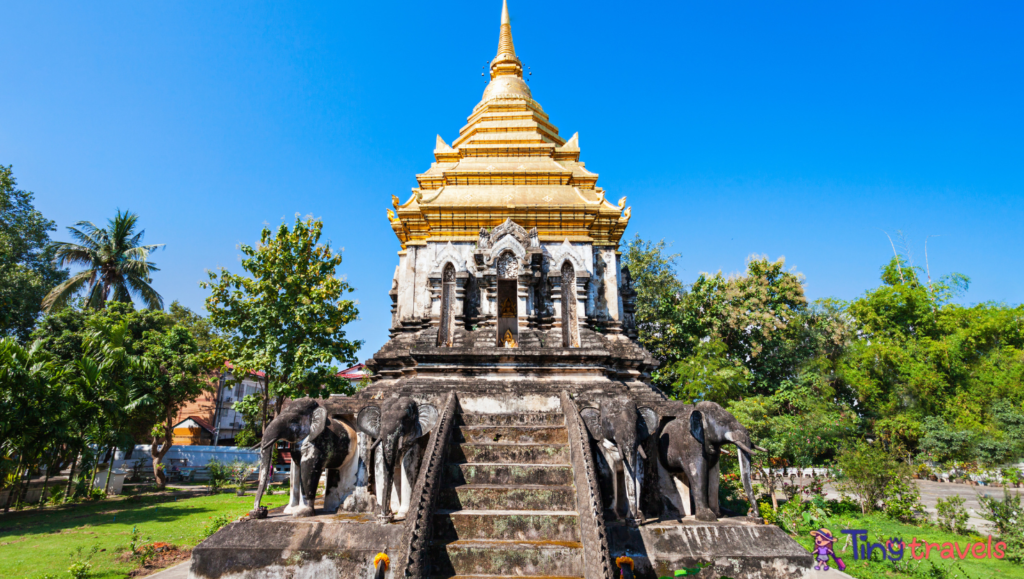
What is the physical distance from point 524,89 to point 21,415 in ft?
57.4

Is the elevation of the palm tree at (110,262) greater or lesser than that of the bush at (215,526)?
greater

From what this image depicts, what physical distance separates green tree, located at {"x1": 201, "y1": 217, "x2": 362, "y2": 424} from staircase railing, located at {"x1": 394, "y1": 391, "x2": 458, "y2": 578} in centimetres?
1462

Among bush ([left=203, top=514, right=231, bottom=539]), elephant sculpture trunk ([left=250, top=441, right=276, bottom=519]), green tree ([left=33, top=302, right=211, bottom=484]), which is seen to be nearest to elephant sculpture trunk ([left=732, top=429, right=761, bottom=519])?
elephant sculpture trunk ([left=250, top=441, right=276, bottom=519])

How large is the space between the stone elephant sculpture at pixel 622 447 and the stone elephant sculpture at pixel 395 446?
96.7 inches

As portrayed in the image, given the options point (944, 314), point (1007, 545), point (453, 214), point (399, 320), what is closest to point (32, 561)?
point (399, 320)

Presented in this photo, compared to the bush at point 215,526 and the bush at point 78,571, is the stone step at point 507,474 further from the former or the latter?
the bush at point 215,526

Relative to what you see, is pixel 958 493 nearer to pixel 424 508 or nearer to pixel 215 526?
pixel 424 508

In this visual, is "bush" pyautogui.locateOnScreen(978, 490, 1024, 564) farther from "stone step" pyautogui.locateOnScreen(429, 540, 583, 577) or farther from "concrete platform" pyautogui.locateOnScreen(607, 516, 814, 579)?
"stone step" pyautogui.locateOnScreen(429, 540, 583, 577)

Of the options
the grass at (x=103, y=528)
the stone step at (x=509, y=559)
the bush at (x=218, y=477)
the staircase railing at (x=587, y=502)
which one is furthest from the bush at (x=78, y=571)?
the bush at (x=218, y=477)

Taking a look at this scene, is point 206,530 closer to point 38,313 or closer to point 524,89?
point 524,89

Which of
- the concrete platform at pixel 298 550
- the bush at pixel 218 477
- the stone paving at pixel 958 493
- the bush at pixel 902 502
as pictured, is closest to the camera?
the concrete platform at pixel 298 550

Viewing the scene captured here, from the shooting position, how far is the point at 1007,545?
32.9 ft

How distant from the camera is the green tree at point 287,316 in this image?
20.5 meters

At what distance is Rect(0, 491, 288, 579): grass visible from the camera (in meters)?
9.66
